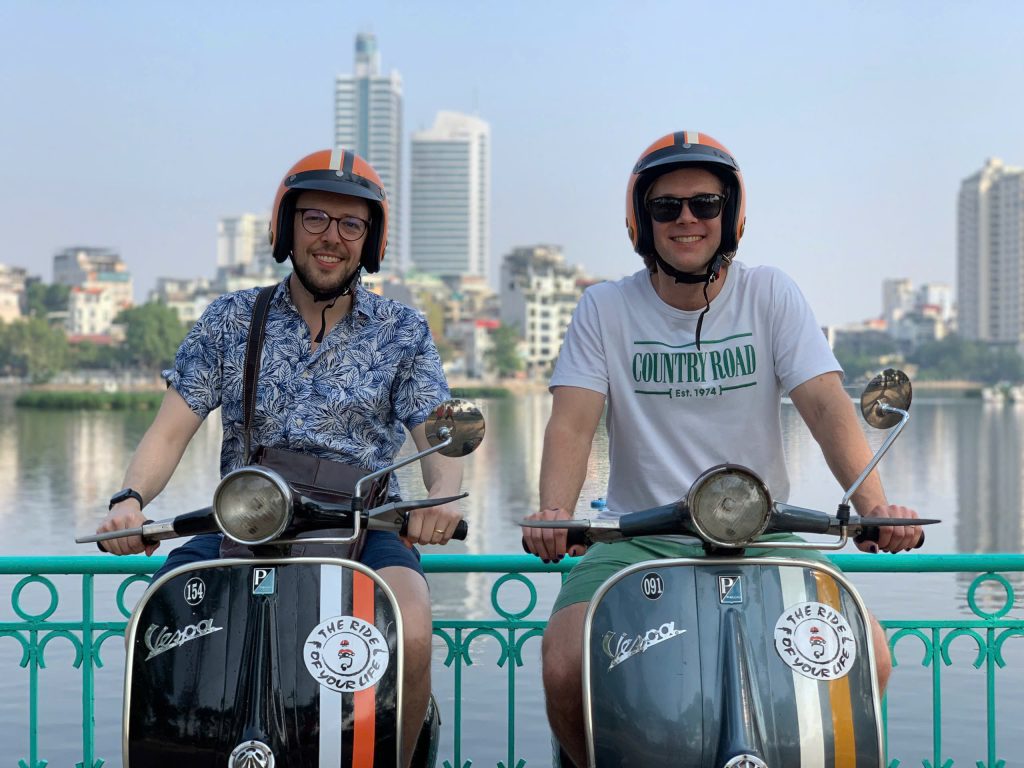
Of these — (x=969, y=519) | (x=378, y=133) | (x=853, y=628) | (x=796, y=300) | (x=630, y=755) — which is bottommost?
(x=969, y=519)

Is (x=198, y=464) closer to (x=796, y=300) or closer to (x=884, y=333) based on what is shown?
(x=796, y=300)

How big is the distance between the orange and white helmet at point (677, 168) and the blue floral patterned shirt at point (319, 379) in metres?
0.54

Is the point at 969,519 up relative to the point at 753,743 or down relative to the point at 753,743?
down

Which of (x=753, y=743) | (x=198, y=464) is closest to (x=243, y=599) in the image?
(x=753, y=743)

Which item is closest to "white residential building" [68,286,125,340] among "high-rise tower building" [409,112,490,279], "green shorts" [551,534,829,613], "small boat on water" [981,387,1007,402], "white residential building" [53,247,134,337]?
"white residential building" [53,247,134,337]

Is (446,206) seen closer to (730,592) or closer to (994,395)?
(994,395)

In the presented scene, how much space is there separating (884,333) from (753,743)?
143742 mm

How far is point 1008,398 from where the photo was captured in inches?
3952

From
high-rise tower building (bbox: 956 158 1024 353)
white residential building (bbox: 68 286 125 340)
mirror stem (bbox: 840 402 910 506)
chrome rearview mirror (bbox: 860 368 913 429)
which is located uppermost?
high-rise tower building (bbox: 956 158 1024 353)

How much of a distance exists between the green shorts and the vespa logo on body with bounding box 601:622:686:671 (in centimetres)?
18

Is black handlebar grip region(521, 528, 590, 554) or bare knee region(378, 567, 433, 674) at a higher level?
black handlebar grip region(521, 528, 590, 554)

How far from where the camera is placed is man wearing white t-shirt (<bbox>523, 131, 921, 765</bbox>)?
268 cm

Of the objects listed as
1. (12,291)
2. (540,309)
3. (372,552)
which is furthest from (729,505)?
(12,291)

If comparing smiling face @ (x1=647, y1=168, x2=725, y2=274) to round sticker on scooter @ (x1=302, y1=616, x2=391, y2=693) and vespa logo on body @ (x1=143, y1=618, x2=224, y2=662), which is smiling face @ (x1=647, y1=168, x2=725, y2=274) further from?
vespa logo on body @ (x1=143, y1=618, x2=224, y2=662)
